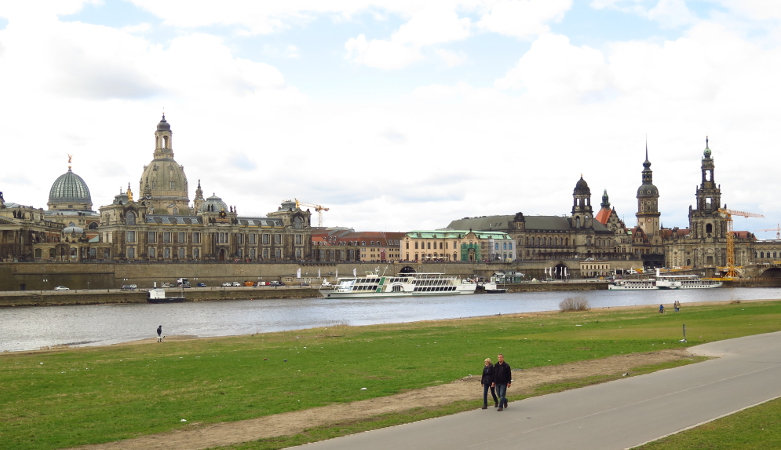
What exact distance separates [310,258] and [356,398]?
484 feet

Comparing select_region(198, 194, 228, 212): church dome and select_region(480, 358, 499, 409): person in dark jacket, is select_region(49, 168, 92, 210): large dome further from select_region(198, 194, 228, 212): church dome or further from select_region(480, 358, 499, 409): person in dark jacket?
select_region(480, 358, 499, 409): person in dark jacket

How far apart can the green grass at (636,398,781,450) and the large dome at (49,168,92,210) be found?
181 meters

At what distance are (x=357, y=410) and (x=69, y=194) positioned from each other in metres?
176

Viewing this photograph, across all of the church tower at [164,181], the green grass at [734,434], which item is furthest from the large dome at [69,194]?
the green grass at [734,434]

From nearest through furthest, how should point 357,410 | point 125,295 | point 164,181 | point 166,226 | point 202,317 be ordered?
point 357,410, point 202,317, point 125,295, point 166,226, point 164,181

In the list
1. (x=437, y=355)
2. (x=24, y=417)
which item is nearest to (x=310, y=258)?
(x=437, y=355)

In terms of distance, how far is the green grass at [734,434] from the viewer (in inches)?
687

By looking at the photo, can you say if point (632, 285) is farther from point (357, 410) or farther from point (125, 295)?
point (357, 410)

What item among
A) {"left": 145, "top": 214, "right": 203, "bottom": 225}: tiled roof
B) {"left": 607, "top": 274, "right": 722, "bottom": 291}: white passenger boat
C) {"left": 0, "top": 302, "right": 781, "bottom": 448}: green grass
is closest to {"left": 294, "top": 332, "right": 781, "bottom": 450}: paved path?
{"left": 0, "top": 302, "right": 781, "bottom": 448}: green grass

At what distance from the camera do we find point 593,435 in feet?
61.0

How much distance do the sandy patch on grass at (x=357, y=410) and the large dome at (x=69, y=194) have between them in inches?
6724

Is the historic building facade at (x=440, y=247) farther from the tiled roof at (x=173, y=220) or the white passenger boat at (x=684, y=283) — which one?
the tiled roof at (x=173, y=220)

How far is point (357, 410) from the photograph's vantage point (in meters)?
22.5

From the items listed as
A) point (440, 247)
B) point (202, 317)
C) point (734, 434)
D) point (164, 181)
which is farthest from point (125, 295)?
point (734, 434)
